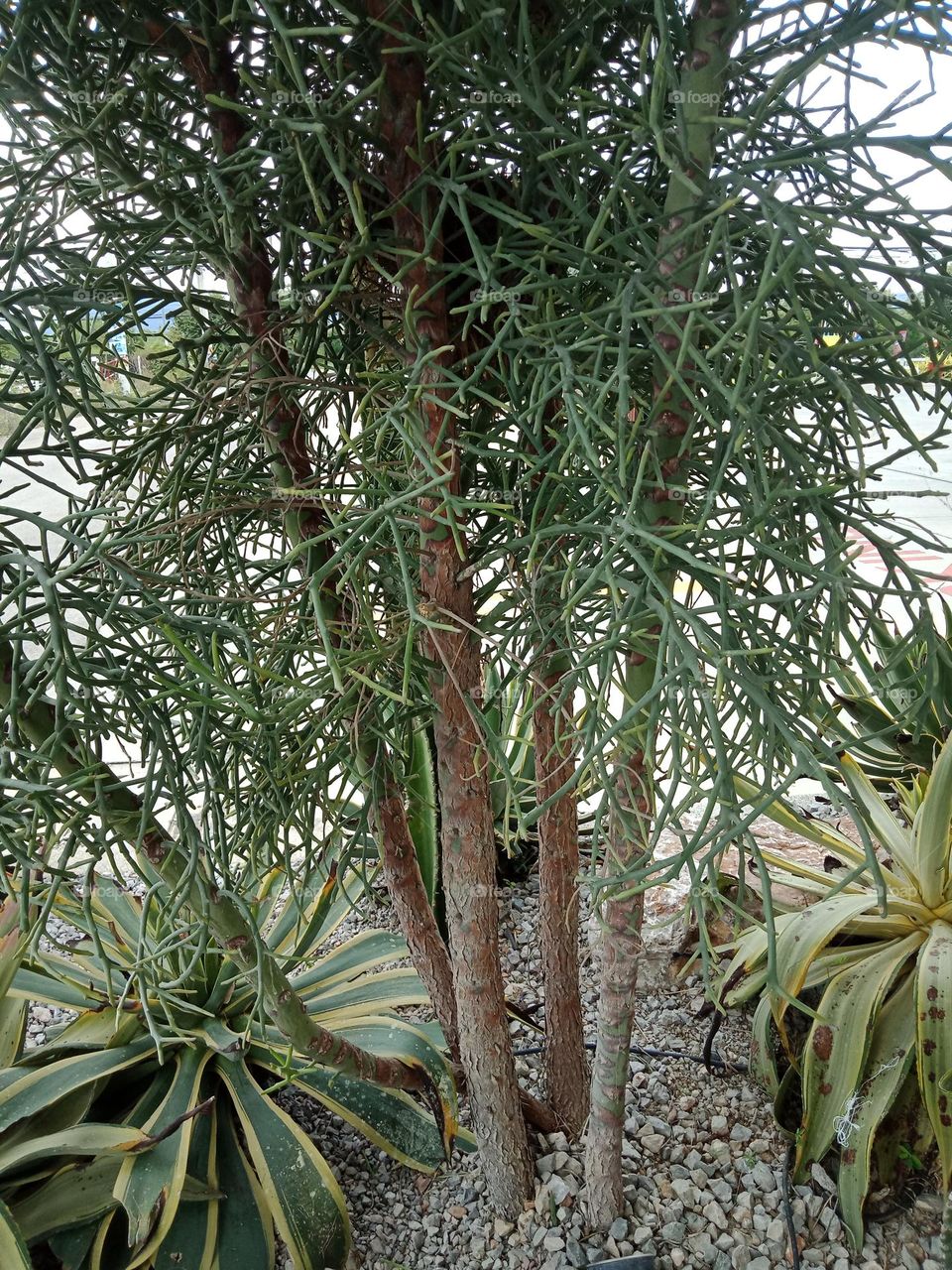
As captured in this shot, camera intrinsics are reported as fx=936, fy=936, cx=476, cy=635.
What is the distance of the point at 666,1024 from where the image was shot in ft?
3.85

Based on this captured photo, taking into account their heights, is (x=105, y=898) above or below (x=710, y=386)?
below

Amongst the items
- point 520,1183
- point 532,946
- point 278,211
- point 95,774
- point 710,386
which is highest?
point 278,211

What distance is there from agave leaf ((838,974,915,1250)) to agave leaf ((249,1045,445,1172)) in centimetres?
39

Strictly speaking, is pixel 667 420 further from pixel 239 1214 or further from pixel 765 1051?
pixel 239 1214

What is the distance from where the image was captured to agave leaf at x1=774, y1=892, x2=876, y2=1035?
1.00 m

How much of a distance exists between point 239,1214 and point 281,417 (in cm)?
79

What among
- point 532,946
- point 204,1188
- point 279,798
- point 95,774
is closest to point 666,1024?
point 532,946

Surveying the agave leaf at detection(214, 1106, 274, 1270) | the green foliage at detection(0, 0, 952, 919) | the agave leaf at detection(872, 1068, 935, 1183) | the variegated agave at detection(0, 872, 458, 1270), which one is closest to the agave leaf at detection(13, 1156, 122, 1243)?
the variegated agave at detection(0, 872, 458, 1270)

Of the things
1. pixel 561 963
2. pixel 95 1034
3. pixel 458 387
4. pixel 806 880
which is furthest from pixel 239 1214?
pixel 458 387

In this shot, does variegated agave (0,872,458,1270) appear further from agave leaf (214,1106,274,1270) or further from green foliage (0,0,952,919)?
green foliage (0,0,952,919)

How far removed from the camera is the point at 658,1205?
2.87ft

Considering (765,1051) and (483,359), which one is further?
(765,1051)

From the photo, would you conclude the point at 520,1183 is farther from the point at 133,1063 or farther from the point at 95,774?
the point at 95,774

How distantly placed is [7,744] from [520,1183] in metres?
0.66
